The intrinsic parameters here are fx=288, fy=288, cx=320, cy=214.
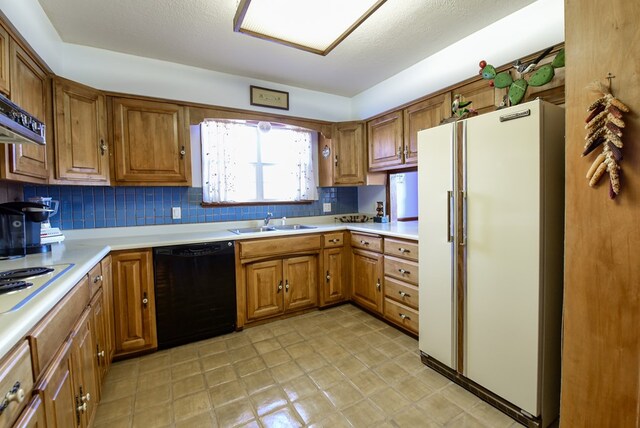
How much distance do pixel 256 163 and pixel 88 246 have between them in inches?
66.0

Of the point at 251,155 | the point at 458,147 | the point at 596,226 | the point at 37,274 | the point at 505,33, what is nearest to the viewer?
the point at 596,226

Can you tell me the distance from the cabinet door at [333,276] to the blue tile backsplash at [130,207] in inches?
32.0

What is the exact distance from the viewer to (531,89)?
1.87 m

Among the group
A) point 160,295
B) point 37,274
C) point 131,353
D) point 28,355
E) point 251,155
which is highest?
point 251,155

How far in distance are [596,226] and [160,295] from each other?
2633 mm

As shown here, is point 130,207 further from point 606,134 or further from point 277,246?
point 606,134

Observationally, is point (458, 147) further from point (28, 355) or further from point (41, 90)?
point (41, 90)

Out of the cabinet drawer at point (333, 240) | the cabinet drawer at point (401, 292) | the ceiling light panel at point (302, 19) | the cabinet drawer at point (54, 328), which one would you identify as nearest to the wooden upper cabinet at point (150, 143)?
the ceiling light panel at point (302, 19)

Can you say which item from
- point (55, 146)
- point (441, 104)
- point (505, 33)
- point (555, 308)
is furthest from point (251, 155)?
point (555, 308)

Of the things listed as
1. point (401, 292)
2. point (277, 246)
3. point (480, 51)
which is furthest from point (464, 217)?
point (277, 246)

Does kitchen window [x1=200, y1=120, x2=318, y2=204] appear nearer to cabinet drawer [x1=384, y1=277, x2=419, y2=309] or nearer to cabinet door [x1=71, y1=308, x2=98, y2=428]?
cabinet drawer [x1=384, y1=277, x2=419, y2=309]

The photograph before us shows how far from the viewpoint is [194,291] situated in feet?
7.70

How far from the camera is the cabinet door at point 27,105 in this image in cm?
148

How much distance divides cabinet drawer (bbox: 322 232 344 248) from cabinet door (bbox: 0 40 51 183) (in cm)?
219
